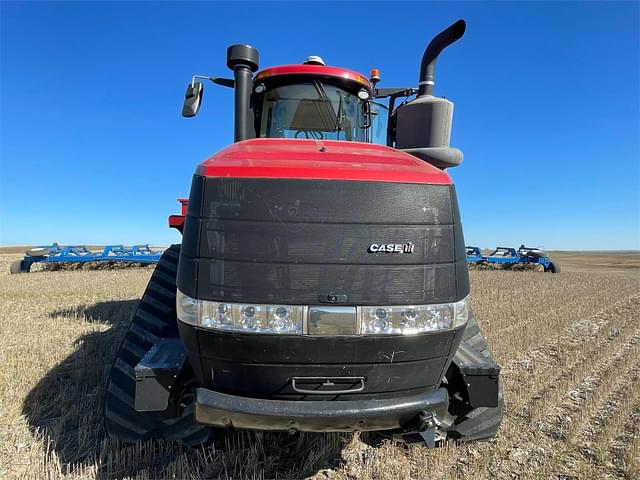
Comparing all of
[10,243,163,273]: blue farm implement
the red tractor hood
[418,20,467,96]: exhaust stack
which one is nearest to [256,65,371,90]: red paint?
[418,20,467,96]: exhaust stack

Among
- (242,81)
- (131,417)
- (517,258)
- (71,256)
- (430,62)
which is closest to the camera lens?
(131,417)

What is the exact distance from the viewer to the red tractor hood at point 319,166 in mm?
1788

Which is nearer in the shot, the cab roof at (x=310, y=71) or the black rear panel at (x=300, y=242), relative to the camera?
the black rear panel at (x=300, y=242)

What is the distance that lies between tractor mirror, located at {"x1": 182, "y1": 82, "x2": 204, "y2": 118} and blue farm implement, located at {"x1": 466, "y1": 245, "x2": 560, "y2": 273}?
1768cm

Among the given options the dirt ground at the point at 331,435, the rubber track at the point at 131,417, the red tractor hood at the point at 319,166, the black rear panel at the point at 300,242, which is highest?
the red tractor hood at the point at 319,166

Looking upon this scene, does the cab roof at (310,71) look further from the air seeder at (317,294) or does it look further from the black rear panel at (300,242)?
the black rear panel at (300,242)

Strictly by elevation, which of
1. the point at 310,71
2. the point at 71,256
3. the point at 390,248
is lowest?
the point at 71,256

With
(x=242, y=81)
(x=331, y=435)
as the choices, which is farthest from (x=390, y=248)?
(x=242, y=81)

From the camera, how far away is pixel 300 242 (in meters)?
1.76

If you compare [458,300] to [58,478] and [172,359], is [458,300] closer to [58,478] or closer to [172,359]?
[172,359]

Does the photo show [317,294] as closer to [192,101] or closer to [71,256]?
[192,101]

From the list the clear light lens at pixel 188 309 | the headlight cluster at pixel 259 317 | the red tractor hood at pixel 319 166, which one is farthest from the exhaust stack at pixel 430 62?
the clear light lens at pixel 188 309

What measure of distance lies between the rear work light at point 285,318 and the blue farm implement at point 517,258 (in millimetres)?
18070

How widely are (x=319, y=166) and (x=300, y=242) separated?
14.5 inches
